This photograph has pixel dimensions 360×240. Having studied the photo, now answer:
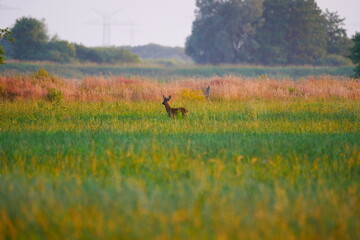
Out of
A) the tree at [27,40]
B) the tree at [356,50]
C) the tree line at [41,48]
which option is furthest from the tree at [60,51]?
the tree at [356,50]

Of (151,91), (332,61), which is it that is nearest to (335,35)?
→ (332,61)

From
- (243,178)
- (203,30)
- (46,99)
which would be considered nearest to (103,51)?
(203,30)

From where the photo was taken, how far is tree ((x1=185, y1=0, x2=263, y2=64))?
55875 millimetres

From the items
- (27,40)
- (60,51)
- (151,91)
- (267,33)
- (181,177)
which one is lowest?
(181,177)

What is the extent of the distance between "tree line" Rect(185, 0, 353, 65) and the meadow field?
45938 mm

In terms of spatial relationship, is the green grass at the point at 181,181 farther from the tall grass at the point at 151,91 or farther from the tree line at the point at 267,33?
the tree line at the point at 267,33

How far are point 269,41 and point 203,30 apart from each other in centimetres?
1010

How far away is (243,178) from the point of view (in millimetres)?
4922

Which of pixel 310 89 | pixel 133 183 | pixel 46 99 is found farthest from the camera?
pixel 310 89

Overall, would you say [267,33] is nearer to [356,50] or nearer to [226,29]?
[226,29]

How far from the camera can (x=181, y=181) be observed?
4.82m

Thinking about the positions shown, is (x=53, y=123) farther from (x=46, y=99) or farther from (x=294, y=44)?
(x=294, y=44)

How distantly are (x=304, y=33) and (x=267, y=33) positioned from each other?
5.39 metres

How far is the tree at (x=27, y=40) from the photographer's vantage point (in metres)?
54.0
